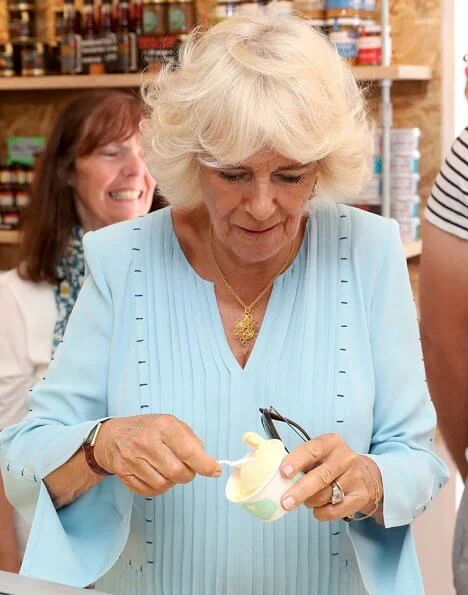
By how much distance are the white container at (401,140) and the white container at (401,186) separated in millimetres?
82

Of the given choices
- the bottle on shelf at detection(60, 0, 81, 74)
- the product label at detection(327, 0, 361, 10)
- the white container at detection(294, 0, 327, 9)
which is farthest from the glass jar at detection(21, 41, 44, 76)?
the product label at detection(327, 0, 361, 10)

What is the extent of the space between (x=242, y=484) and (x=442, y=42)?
2.35 metres

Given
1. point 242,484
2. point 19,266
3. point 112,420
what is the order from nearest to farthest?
point 242,484, point 112,420, point 19,266

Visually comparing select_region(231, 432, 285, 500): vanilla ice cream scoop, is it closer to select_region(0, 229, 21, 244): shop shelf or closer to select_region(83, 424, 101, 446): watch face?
select_region(83, 424, 101, 446): watch face

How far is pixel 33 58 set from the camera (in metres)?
3.66

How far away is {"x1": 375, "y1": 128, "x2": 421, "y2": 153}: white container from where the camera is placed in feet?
10.4

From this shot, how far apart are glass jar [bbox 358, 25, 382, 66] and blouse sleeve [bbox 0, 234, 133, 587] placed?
1.72 metres

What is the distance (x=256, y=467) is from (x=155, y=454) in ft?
0.48

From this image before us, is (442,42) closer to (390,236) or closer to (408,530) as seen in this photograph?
(390,236)

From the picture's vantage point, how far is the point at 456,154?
1.81 metres

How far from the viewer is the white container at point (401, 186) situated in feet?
10.5

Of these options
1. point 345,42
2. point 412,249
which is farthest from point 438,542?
point 345,42

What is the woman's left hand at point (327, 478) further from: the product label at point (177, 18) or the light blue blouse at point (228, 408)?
the product label at point (177, 18)

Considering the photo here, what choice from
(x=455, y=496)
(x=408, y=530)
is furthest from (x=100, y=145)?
(x=455, y=496)
